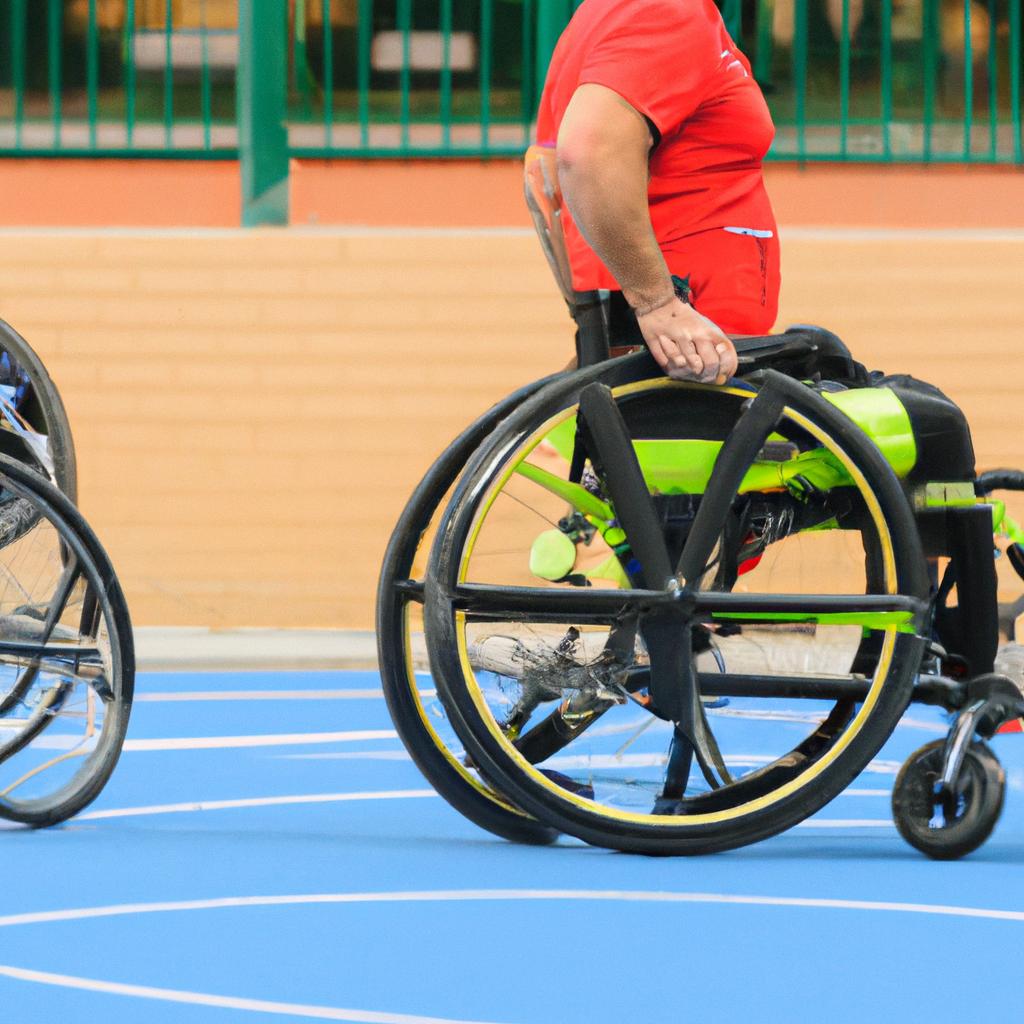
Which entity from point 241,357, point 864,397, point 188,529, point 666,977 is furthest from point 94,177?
point 666,977

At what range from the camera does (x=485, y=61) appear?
8.04m

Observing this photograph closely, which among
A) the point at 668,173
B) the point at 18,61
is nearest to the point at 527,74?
the point at 18,61

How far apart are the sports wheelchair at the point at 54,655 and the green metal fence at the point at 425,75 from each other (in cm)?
462

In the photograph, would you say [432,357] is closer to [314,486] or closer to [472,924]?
[314,486]

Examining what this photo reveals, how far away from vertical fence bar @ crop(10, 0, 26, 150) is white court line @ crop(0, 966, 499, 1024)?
5.96 metres

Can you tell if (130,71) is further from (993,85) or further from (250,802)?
(250,802)

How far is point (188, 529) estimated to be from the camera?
25.7 ft

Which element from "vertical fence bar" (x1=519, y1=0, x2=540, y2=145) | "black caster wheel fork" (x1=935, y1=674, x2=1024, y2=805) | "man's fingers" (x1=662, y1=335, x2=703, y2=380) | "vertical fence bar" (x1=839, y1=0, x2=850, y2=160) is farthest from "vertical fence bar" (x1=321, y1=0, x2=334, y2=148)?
"black caster wheel fork" (x1=935, y1=674, x2=1024, y2=805)

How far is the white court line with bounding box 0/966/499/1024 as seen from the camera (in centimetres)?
257

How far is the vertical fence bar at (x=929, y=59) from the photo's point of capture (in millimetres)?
7961

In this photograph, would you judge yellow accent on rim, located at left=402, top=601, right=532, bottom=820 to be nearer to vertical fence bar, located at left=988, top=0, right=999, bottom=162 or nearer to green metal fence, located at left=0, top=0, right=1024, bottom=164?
green metal fence, located at left=0, top=0, right=1024, bottom=164

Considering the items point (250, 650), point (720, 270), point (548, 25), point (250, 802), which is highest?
point (548, 25)

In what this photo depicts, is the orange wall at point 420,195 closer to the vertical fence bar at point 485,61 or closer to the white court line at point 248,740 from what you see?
the vertical fence bar at point 485,61

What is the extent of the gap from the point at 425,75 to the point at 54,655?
4.87 meters
